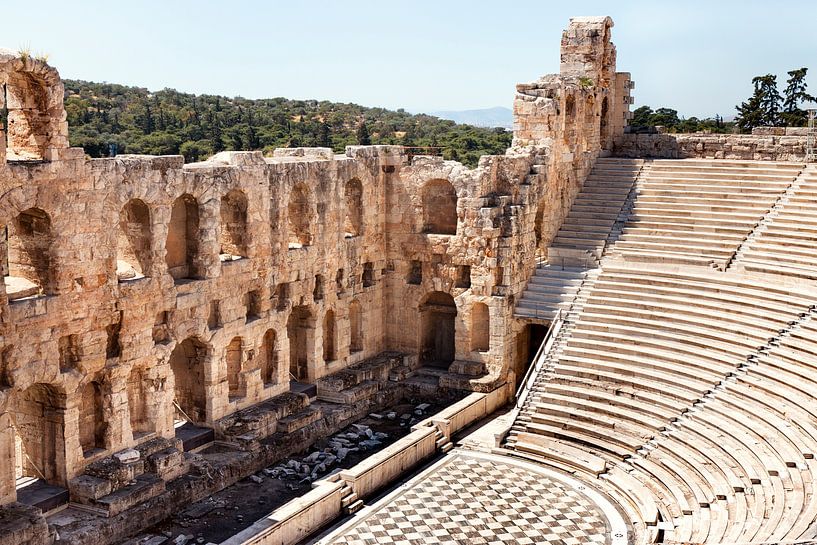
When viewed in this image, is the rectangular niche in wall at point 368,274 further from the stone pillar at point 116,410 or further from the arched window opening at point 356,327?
the stone pillar at point 116,410

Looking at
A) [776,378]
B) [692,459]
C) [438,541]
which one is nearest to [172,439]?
[438,541]

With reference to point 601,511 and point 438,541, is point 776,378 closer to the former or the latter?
point 601,511

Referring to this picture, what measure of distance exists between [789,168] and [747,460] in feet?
38.5

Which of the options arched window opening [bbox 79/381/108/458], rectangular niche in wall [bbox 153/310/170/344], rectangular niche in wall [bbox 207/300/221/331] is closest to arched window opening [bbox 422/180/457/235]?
rectangular niche in wall [bbox 207/300/221/331]

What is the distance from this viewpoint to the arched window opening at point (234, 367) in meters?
22.4

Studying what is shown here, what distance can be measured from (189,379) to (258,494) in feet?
10.7

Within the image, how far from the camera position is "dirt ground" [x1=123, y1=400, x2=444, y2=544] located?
1802 centimetres

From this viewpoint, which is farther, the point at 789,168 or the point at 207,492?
the point at 789,168

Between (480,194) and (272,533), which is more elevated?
(480,194)

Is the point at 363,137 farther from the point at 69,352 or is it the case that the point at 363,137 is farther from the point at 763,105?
the point at 69,352

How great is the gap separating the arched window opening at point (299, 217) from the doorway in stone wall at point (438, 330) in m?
4.52

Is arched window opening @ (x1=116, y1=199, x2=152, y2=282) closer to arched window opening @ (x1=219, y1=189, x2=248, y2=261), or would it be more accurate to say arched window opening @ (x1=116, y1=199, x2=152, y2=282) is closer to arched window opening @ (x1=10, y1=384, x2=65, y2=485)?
arched window opening @ (x1=219, y1=189, x2=248, y2=261)

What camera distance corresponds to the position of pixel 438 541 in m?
18.0

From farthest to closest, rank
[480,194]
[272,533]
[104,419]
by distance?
[480,194] → [104,419] → [272,533]
